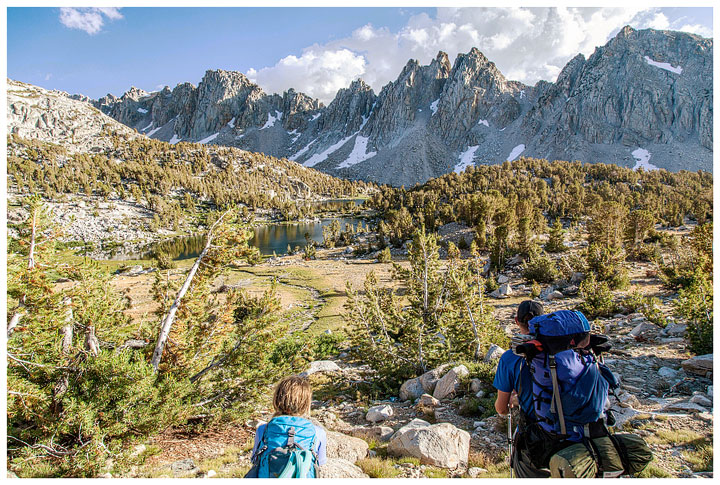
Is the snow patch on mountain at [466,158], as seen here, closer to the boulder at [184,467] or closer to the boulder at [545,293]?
the boulder at [545,293]

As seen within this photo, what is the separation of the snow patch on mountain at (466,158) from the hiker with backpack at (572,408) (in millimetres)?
179386

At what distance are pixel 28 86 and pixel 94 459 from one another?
848 ft

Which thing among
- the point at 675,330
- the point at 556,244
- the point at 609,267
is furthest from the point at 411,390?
the point at 556,244

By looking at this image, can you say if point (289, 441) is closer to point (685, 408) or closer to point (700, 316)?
point (685, 408)

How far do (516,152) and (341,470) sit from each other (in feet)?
580

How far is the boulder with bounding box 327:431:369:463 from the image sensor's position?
19.2 feet

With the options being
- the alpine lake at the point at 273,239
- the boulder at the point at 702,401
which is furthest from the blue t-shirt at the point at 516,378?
the alpine lake at the point at 273,239

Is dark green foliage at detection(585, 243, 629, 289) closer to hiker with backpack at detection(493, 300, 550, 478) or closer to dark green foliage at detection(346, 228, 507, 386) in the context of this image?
dark green foliage at detection(346, 228, 507, 386)

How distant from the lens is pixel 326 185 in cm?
17750

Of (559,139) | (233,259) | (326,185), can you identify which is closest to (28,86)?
(326,185)

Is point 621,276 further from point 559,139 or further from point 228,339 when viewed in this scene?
point 559,139

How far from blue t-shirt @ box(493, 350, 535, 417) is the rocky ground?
861 mm

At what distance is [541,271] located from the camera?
26.6 metres

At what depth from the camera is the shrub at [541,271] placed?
26.1 meters
